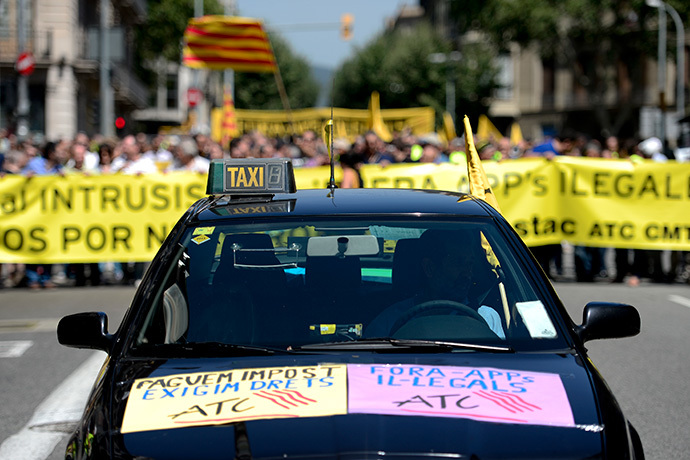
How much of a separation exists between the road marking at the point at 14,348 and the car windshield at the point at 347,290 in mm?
5043

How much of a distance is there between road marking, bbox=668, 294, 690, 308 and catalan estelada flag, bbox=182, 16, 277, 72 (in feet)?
41.5

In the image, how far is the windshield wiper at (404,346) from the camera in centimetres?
336

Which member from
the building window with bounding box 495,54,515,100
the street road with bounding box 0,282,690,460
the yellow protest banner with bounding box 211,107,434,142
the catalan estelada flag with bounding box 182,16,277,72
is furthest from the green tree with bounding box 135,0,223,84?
the street road with bounding box 0,282,690,460

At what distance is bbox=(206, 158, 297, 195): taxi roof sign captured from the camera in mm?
4297

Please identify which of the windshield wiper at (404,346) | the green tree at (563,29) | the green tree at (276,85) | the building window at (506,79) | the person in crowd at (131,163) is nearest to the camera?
the windshield wiper at (404,346)

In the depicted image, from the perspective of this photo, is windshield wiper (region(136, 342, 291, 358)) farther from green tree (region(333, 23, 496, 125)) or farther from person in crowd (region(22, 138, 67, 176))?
green tree (region(333, 23, 496, 125))

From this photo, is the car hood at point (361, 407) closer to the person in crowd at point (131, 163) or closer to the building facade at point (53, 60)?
the person in crowd at point (131, 163)

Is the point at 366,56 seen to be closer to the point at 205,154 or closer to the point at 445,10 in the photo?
the point at 445,10

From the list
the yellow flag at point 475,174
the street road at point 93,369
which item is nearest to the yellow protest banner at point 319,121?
the street road at point 93,369

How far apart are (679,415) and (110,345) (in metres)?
3.79

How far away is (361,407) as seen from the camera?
2861 mm

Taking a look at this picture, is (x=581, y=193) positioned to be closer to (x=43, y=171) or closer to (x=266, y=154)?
(x=266, y=154)

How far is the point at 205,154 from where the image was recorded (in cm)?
1555

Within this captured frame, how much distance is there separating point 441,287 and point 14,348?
19.2ft
